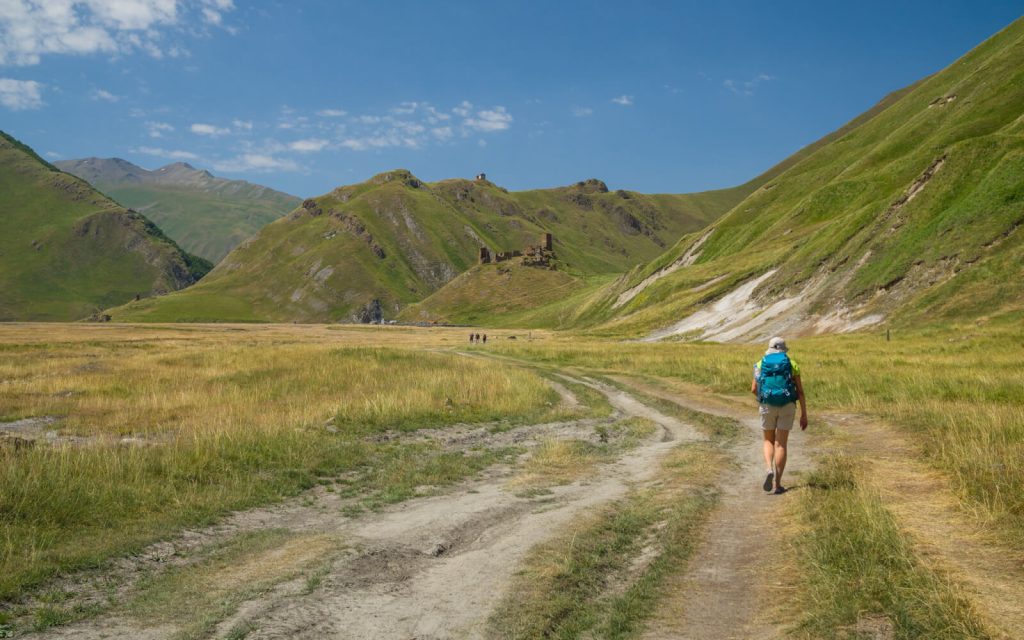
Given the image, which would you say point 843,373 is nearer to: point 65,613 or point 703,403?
point 703,403

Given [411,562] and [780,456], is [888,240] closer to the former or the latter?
[780,456]

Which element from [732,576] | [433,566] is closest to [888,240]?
[732,576]

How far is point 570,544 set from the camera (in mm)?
7898

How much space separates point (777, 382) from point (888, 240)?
57.0m

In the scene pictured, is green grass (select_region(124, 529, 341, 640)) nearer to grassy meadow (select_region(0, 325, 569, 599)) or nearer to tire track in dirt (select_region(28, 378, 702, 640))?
tire track in dirt (select_region(28, 378, 702, 640))

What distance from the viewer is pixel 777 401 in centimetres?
1092

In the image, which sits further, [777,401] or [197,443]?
[197,443]

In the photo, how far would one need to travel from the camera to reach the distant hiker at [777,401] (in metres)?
10.9

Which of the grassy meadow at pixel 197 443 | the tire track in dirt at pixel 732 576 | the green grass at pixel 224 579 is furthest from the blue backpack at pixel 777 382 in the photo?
the green grass at pixel 224 579

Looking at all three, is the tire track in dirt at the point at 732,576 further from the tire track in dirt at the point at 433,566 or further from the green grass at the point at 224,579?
the green grass at the point at 224,579

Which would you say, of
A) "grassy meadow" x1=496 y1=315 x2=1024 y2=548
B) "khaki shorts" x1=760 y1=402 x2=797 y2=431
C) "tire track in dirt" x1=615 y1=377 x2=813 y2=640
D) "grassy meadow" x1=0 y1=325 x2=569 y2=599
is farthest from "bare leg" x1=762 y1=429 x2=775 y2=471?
"grassy meadow" x1=0 y1=325 x2=569 y2=599

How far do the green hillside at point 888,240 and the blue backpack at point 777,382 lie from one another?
4019cm

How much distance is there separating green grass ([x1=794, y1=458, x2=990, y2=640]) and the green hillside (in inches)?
1684

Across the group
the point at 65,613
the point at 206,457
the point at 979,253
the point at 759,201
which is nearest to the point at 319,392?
the point at 206,457
